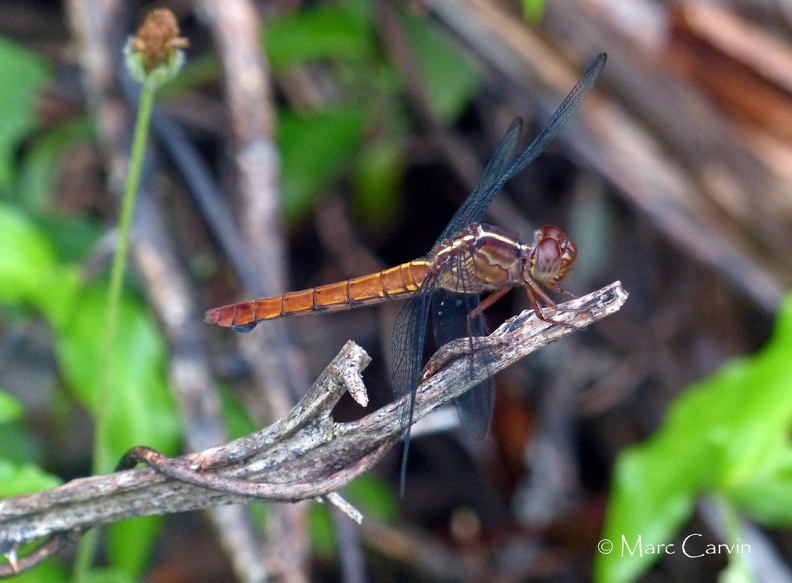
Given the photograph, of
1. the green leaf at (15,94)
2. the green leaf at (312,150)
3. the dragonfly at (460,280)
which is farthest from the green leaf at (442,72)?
the green leaf at (15,94)

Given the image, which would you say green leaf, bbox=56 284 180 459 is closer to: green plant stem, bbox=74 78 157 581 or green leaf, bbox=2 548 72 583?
green leaf, bbox=2 548 72 583

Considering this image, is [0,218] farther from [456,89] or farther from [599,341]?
[599,341]

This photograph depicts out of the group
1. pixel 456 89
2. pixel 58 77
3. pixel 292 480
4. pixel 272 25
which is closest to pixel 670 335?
pixel 456 89

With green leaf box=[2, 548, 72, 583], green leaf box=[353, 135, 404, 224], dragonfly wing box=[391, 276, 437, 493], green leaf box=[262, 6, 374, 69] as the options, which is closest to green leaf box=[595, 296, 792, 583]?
dragonfly wing box=[391, 276, 437, 493]

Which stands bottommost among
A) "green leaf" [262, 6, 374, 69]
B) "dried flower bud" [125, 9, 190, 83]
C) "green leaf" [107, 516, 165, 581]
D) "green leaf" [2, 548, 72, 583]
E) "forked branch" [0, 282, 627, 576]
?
"forked branch" [0, 282, 627, 576]

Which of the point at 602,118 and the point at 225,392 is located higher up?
the point at 602,118
